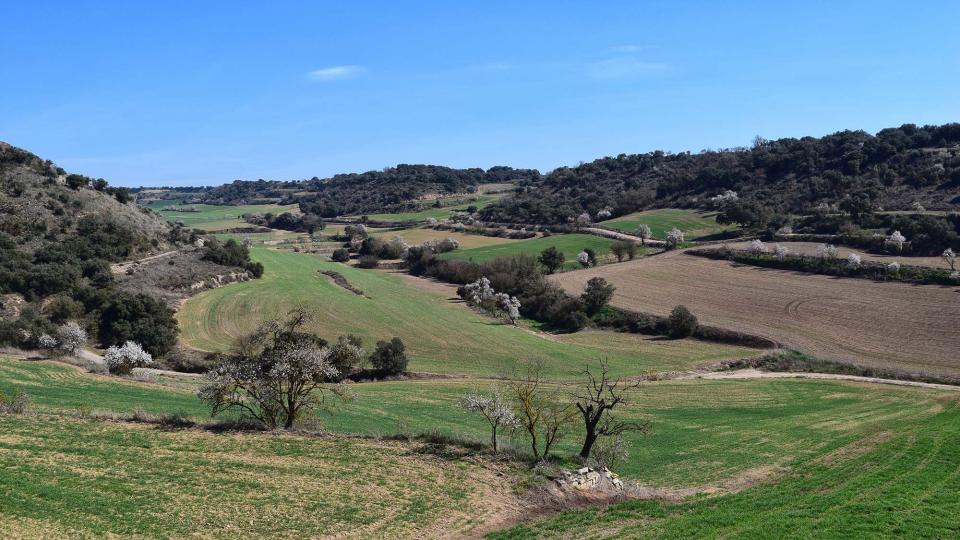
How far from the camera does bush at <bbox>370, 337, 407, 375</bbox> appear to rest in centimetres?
5394

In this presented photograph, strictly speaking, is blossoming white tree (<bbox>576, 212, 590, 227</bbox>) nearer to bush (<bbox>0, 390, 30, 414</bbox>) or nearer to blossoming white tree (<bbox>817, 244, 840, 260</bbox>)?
blossoming white tree (<bbox>817, 244, 840, 260</bbox>)

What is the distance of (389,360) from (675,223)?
292ft

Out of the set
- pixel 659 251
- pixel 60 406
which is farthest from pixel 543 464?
pixel 659 251

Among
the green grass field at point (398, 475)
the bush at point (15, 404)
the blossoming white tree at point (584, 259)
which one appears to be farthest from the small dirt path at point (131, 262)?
the blossoming white tree at point (584, 259)

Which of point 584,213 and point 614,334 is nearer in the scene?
point 614,334

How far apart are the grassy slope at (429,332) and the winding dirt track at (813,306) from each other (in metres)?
7.57

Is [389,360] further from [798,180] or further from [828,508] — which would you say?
[798,180]

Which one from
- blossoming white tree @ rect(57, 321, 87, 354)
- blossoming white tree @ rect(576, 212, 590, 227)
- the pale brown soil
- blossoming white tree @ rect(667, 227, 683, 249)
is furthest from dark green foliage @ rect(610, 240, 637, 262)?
blossoming white tree @ rect(57, 321, 87, 354)

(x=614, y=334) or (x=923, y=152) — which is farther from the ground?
(x=923, y=152)

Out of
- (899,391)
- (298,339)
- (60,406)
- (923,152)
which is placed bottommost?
(899,391)

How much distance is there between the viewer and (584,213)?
498 feet

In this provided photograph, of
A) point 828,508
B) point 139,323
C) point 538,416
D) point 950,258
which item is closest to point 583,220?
point 950,258

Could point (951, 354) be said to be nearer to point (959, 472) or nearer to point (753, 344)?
point (753, 344)

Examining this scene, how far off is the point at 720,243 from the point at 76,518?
10187cm
